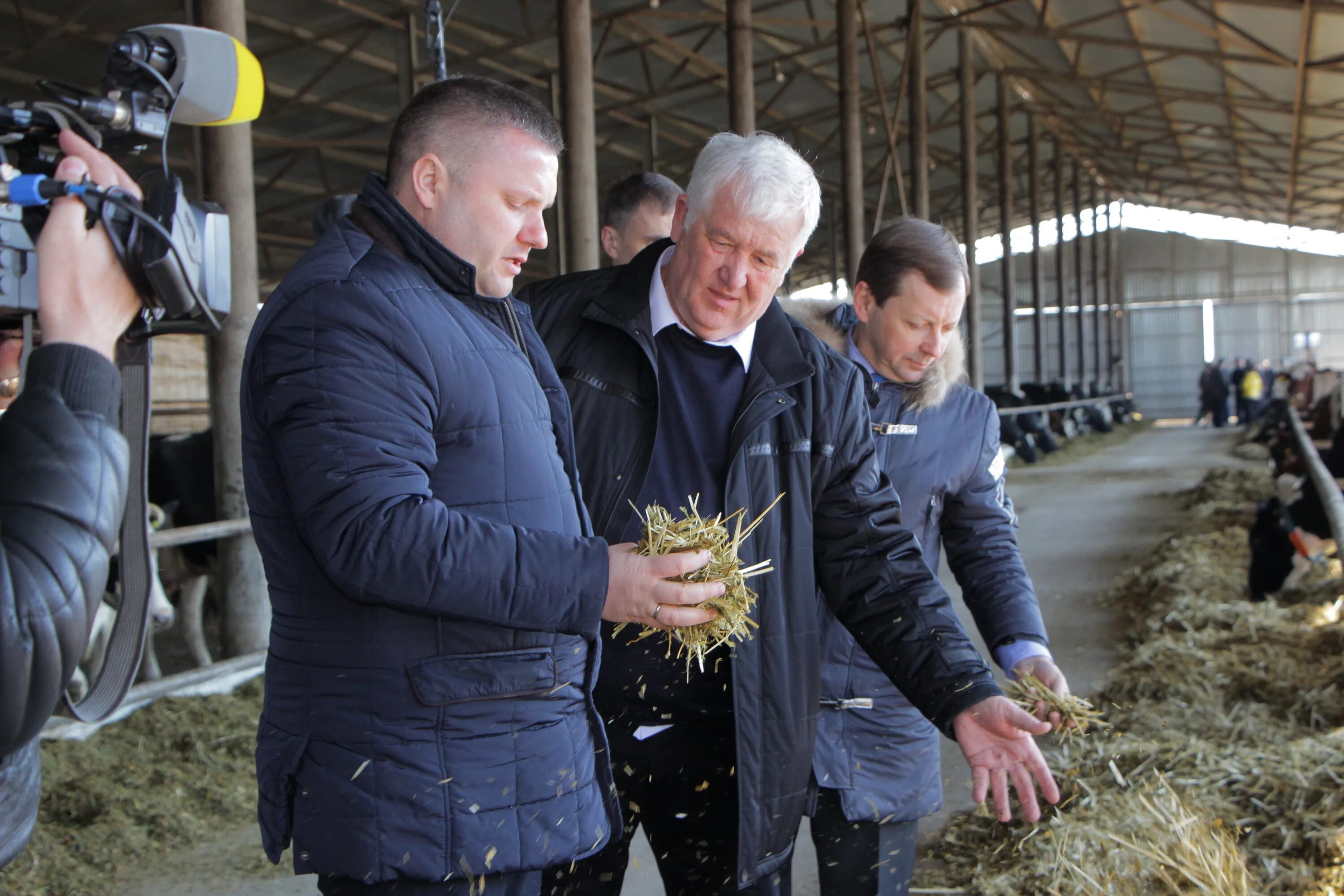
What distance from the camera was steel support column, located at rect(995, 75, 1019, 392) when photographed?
20.0 m

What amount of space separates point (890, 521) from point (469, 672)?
979mm

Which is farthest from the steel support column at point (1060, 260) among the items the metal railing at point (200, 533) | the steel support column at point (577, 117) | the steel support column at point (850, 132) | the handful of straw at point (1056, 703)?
the handful of straw at point (1056, 703)

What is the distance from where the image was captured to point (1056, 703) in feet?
6.82

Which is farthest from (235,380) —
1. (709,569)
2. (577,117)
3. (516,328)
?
(709,569)

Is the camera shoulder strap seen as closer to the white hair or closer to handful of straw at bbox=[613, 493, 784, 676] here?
handful of straw at bbox=[613, 493, 784, 676]

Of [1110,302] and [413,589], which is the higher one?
[1110,302]

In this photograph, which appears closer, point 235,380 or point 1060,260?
point 235,380

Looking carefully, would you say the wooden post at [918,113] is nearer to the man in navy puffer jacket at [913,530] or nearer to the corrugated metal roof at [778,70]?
the corrugated metal roof at [778,70]

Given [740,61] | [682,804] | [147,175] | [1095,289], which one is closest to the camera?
[147,175]

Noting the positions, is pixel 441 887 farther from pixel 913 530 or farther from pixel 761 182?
pixel 913 530

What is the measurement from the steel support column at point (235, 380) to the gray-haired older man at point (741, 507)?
141 inches

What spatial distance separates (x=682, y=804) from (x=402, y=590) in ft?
3.03

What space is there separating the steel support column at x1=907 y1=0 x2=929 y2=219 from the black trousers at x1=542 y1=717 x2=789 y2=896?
13095mm

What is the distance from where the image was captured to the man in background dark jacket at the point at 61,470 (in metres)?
0.99
